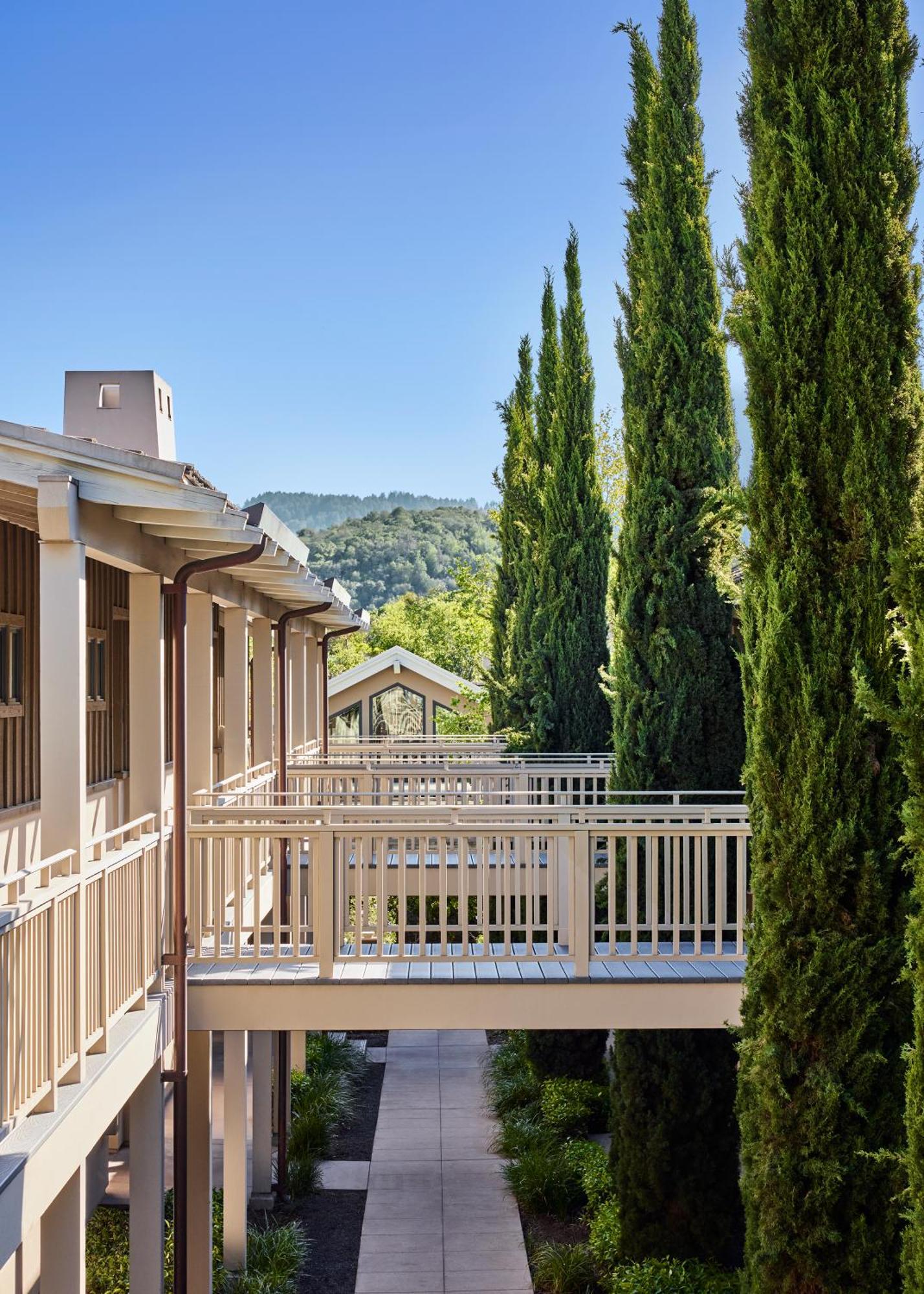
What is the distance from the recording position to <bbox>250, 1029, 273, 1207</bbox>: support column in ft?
34.8

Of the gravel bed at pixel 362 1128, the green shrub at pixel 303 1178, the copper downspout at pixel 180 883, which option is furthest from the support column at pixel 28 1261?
the gravel bed at pixel 362 1128

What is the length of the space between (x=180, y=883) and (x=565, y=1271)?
15.5ft

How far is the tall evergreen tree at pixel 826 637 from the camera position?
230 inches

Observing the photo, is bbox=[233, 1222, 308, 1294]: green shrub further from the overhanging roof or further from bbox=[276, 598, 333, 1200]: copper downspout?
the overhanging roof

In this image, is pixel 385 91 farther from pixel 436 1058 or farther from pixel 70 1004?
pixel 70 1004

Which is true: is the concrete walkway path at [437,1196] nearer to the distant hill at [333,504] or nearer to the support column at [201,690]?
the support column at [201,690]

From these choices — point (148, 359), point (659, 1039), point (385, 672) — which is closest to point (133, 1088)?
point (659, 1039)

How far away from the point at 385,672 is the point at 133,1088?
836 inches

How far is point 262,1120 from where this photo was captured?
35.1 ft

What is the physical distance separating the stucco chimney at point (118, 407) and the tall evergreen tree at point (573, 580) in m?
7.01

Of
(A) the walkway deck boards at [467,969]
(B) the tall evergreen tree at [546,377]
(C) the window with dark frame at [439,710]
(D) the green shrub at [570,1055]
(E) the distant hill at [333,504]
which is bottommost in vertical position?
(D) the green shrub at [570,1055]

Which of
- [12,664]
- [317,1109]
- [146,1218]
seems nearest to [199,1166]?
[146,1218]

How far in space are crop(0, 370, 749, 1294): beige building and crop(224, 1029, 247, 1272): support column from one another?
3cm

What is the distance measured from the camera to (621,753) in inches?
383
